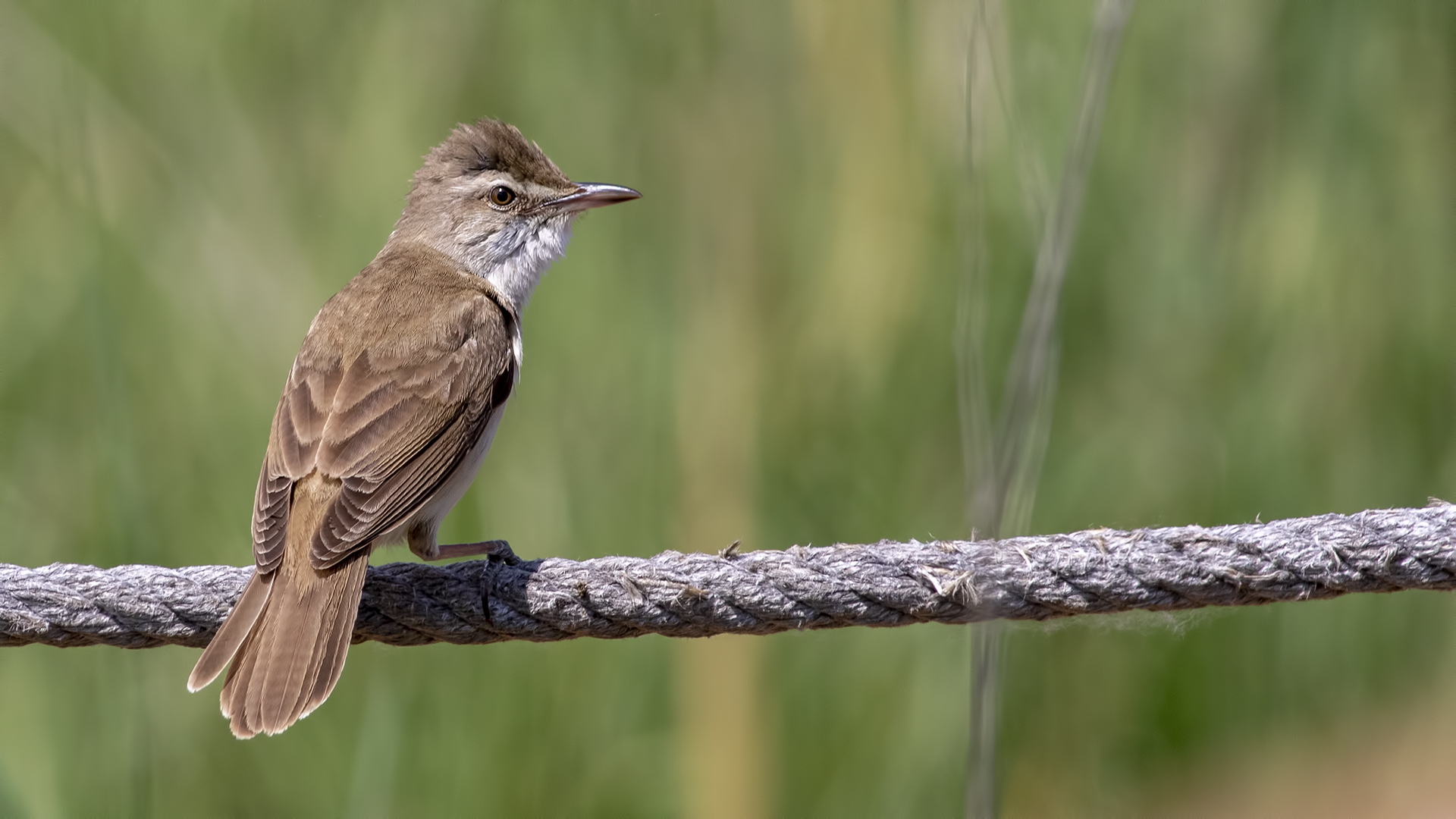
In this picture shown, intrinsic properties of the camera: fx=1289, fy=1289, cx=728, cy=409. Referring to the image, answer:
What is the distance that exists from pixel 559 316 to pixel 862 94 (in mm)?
1369

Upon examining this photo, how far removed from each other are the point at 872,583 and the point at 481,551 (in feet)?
4.91

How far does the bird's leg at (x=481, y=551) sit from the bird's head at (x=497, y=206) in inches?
45.1

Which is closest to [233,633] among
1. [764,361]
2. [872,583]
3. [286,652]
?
[286,652]

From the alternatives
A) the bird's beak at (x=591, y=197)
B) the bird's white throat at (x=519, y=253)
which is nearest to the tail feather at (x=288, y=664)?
the bird's white throat at (x=519, y=253)

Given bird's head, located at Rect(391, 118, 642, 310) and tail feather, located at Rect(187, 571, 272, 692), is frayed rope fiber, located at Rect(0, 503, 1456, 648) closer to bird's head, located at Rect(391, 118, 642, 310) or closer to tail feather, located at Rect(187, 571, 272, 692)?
tail feather, located at Rect(187, 571, 272, 692)

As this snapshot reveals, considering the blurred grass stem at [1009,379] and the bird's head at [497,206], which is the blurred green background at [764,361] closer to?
the bird's head at [497,206]

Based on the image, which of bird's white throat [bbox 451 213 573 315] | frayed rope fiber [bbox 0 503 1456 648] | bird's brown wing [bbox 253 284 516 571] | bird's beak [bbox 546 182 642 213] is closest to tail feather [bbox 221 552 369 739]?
bird's brown wing [bbox 253 284 516 571]

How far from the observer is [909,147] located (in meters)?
4.65

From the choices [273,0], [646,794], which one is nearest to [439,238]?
[273,0]

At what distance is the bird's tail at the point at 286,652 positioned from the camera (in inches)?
124

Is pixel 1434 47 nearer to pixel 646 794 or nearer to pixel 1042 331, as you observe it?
pixel 1042 331

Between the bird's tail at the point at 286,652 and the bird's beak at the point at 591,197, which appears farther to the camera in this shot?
the bird's beak at the point at 591,197

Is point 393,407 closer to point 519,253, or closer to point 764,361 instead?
point 519,253

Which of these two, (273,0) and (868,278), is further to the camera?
(273,0)
